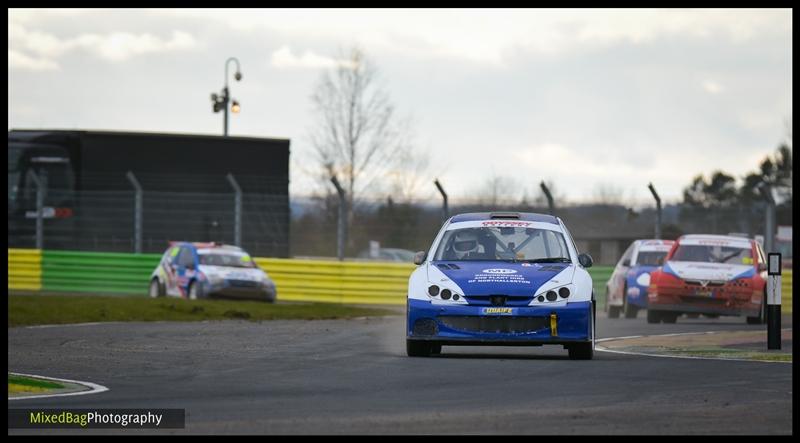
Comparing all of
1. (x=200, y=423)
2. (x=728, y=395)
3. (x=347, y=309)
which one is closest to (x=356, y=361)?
(x=728, y=395)

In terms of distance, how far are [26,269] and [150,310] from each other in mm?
9639

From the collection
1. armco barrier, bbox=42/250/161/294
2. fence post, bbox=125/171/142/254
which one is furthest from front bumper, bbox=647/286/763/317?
armco barrier, bbox=42/250/161/294

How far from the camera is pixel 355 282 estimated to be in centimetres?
3002

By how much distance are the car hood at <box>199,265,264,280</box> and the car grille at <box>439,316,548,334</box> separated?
15.2 metres

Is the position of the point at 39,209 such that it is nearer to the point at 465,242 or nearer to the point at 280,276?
the point at 280,276

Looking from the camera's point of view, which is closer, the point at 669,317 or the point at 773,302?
the point at 773,302

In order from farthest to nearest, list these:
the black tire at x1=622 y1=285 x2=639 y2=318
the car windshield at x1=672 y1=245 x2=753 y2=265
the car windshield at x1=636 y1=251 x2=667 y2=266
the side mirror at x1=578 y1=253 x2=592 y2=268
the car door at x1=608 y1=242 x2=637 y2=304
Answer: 1. the car door at x1=608 y1=242 x2=637 y2=304
2. the car windshield at x1=636 y1=251 x2=667 y2=266
3. the black tire at x1=622 y1=285 x2=639 y2=318
4. the car windshield at x1=672 y1=245 x2=753 y2=265
5. the side mirror at x1=578 y1=253 x2=592 y2=268

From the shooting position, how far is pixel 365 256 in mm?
31891

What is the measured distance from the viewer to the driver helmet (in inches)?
618

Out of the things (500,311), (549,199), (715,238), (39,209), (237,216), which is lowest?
(500,311)

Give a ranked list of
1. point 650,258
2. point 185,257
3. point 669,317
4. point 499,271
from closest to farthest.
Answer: point 499,271 < point 669,317 < point 650,258 < point 185,257

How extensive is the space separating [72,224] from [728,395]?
22.6m

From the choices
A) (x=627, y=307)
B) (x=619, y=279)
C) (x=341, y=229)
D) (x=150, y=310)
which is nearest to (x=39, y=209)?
(x=341, y=229)

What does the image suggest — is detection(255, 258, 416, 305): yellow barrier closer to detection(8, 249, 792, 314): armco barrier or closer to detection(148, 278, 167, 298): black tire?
detection(8, 249, 792, 314): armco barrier
